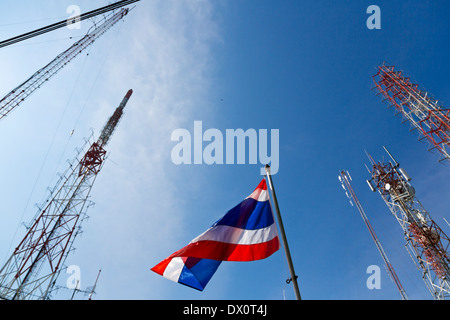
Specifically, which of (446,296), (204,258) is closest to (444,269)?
(446,296)

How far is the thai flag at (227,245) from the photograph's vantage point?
7.39 m

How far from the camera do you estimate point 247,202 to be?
906 centimetres

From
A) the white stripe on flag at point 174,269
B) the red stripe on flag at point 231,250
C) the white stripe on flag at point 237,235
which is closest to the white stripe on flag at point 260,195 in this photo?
the white stripe on flag at point 237,235

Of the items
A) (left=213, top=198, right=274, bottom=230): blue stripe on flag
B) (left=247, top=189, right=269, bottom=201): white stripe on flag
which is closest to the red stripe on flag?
(left=213, top=198, right=274, bottom=230): blue stripe on flag

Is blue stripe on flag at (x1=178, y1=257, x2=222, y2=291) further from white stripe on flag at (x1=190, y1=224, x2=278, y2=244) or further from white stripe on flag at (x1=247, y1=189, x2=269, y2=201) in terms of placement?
white stripe on flag at (x1=247, y1=189, x2=269, y2=201)

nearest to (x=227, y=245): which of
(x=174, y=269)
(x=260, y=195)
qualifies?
(x=174, y=269)

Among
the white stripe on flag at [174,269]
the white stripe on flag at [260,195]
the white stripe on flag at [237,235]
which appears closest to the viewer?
the white stripe on flag at [174,269]

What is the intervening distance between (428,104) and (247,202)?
3026 centimetres

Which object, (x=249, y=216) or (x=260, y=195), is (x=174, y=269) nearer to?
(x=249, y=216)

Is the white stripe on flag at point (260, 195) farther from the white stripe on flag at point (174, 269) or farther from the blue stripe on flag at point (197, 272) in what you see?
the white stripe on flag at point (174, 269)

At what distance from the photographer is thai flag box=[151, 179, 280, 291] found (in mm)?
7387

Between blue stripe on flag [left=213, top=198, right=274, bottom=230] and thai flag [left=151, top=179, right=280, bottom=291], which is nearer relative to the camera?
thai flag [left=151, top=179, right=280, bottom=291]
